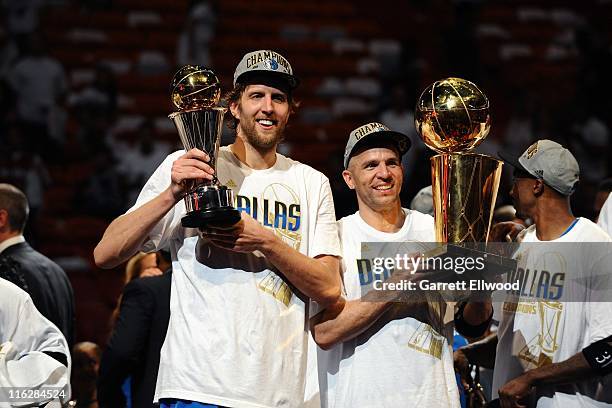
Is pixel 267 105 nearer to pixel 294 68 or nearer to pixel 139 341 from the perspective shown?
pixel 139 341

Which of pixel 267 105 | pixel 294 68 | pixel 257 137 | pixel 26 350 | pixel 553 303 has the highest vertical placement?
pixel 294 68

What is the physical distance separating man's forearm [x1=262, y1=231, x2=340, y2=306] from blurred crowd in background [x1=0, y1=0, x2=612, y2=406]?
410 cm

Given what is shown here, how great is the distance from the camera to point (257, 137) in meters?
3.47

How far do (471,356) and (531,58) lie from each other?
9010 millimetres

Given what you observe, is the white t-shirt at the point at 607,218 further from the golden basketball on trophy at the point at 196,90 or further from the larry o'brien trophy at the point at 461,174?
the golden basketball on trophy at the point at 196,90

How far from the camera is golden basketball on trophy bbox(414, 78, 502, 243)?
3.43 m

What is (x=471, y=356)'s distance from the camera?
13.8ft

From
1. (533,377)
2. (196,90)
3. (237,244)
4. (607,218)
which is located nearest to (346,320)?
(237,244)

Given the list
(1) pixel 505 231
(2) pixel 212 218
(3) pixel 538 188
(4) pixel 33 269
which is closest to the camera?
(2) pixel 212 218

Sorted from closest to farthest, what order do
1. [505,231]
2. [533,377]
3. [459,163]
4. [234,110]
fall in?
[459,163]
[234,110]
[533,377]
[505,231]

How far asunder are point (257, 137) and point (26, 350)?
43.0 inches

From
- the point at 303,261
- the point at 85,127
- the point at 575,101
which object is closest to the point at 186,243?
the point at 303,261

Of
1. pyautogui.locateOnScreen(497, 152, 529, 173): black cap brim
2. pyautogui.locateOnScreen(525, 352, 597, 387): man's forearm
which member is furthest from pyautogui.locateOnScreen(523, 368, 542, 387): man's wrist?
pyautogui.locateOnScreen(497, 152, 529, 173): black cap brim

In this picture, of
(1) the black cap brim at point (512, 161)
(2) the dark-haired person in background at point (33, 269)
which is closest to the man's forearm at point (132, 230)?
(1) the black cap brim at point (512, 161)
